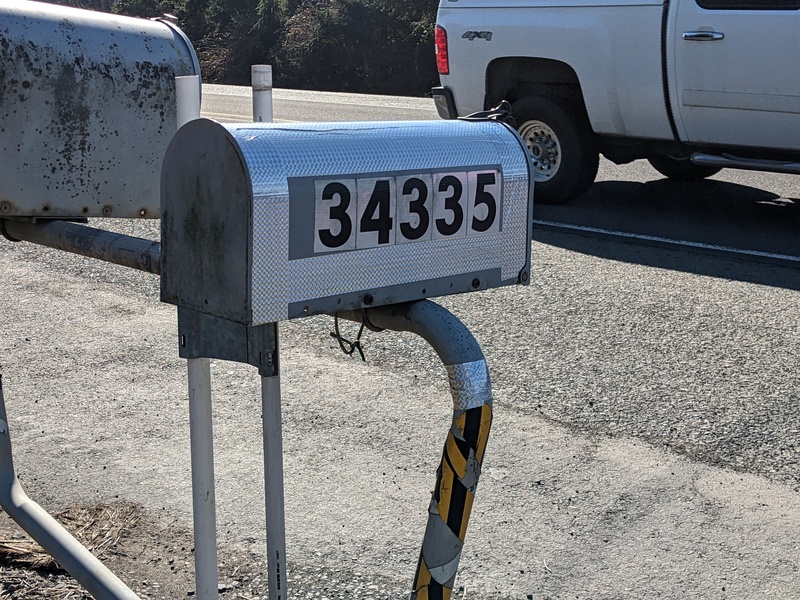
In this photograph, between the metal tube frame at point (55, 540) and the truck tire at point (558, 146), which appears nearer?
the metal tube frame at point (55, 540)

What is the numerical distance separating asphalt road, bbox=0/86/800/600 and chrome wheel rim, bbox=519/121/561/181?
7.34 feet

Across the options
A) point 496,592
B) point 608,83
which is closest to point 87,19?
point 496,592

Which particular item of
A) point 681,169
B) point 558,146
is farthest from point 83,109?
point 681,169

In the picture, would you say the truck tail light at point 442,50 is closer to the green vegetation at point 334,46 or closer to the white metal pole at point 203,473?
the white metal pole at point 203,473

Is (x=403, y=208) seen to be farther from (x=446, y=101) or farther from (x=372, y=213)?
(x=446, y=101)

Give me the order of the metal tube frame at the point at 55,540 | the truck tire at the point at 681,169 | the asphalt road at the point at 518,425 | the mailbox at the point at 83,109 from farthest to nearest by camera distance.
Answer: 1. the truck tire at the point at 681,169
2. the asphalt road at the point at 518,425
3. the metal tube frame at the point at 55,540
4. the mailbox at the point at 83,109

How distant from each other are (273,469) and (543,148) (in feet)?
24.7

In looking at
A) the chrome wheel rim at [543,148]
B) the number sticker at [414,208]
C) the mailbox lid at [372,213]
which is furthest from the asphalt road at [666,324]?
the number sticker at [414,208]

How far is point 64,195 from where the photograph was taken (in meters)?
2.59

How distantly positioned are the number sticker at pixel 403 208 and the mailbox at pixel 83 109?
3.76ft

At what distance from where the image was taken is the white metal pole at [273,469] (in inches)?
74.7

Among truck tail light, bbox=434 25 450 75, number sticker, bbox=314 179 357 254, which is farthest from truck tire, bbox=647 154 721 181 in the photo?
number sticker, bbox=314 179 357 254

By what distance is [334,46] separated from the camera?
26.4 m

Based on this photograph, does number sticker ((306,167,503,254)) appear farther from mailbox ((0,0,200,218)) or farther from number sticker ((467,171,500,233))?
mailbox ((0,0,200,218))
